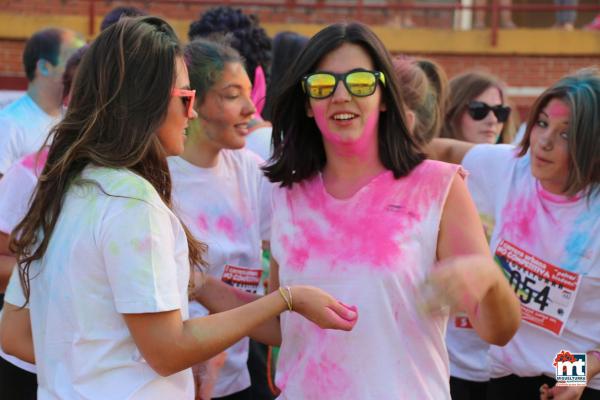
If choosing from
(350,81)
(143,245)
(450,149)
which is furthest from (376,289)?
(450,149)

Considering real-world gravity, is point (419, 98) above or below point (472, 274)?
above

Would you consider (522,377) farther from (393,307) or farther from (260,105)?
(260,105)

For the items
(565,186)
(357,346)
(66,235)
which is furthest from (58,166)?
(565,186)

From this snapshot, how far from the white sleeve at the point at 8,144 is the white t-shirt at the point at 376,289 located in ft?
8.64

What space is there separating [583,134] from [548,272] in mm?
544

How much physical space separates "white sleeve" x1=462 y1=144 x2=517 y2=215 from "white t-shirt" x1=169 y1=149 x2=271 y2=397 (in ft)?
3.11

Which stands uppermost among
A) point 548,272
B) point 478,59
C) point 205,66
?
point 205,66

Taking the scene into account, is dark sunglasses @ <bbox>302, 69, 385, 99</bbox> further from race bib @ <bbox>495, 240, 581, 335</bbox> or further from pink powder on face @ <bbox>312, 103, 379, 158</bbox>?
race bib @ <bbox>495, 240, 581, 335</bbox>

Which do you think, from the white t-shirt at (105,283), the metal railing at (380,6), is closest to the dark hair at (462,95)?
the white t-shirt at (105,283)

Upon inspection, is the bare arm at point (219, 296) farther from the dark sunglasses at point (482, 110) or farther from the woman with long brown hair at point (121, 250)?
the dark sunglasses at point (482, 110)

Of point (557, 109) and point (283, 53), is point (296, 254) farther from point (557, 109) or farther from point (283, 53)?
point (283, 53)

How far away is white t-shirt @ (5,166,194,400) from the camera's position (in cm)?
224

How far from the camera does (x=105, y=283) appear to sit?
2289mm

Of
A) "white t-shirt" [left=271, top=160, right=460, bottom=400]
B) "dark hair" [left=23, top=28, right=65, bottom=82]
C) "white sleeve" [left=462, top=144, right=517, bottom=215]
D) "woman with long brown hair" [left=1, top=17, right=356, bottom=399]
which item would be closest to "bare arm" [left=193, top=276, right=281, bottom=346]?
"white t-shirt" [left=271, top=160, right=460, bottom=400]
